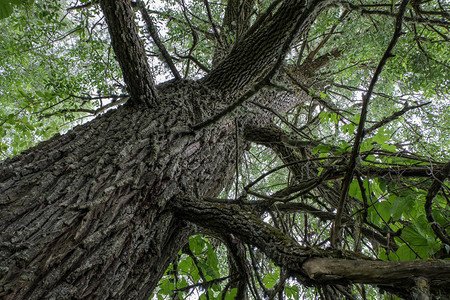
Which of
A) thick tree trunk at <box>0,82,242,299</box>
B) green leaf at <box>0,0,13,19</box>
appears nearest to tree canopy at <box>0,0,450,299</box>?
green leaf at <box>0,0,13,19</box>

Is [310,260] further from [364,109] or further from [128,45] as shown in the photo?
[128,45]

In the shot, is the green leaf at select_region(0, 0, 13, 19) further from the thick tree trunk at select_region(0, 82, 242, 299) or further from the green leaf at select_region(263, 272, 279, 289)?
the green leaf at select_region(263, 272, 279, 289)

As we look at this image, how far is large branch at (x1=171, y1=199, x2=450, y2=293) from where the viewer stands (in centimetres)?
67

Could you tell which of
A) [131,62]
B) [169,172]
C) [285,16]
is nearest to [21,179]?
[169,172]

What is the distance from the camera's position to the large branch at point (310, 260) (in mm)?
673

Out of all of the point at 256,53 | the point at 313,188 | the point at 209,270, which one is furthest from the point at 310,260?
the point at 256,53

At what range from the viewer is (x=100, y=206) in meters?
1.12

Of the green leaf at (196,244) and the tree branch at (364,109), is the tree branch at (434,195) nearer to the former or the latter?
the tree branch at (364,109)

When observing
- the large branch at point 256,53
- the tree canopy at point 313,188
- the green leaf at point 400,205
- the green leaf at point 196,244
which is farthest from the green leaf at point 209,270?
the large branch at point 256,53

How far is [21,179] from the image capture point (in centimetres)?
114

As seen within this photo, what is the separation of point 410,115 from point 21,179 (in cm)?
429

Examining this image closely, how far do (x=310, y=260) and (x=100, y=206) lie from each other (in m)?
0.88

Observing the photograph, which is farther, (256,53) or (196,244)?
(256,53)

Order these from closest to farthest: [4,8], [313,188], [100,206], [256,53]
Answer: [4,8]
[100,206]
[313,188]
[256,53]
